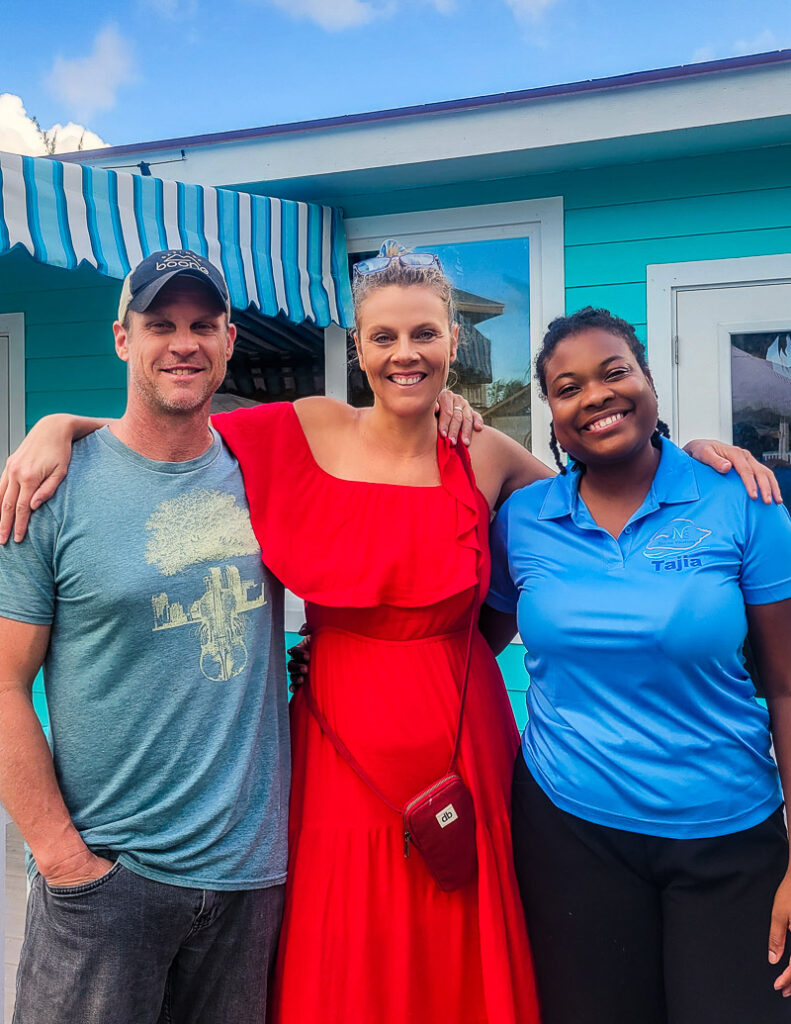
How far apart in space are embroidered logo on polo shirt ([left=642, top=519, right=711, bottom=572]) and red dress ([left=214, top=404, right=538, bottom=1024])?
0.45 m

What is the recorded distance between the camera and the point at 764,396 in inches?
144

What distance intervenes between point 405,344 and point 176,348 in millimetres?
537

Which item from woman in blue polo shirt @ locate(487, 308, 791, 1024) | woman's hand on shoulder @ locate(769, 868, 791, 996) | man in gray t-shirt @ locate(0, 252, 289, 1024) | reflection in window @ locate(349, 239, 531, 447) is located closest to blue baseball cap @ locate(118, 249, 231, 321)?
man in gray t-shirt @ locate(0, 252, 289, 1024)

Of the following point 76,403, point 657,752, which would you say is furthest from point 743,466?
point 76,403

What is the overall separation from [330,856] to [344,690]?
0.35 metres

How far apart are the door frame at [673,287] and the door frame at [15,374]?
3528mm

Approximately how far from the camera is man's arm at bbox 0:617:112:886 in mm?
1501

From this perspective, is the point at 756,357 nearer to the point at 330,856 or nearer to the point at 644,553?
the point at 644,553

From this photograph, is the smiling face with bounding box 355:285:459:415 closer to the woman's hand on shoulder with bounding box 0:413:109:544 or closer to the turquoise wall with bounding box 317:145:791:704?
the woman's hand on shoulder with bounding box 0:413:109:544

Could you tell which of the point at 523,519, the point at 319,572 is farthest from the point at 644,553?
the point at 319,572

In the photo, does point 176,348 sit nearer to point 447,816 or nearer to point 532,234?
point 447,816

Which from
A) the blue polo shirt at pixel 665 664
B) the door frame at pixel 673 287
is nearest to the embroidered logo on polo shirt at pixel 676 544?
the blue polo shirt at pixel 665 664

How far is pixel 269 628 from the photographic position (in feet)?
5.83

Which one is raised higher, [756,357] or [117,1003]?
[756,357]
